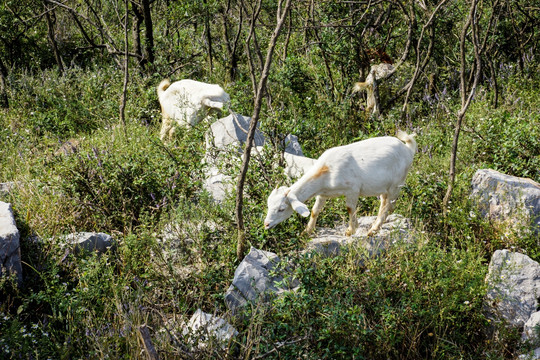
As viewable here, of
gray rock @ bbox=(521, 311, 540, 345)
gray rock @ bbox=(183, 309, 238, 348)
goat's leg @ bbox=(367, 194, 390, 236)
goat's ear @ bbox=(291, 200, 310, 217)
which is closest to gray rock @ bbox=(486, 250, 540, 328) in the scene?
gray rock @ bbox=(521, 311, 540, 345)

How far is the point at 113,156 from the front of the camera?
667cm

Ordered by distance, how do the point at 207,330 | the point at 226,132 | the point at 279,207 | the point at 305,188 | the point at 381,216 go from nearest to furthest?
1. the point at 207,330
2. the point at 279,207
3. the point at 305,188
4. the point at 381,216
5. the point at 226,132

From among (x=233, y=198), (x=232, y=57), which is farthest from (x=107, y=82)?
(x=233, y=198)

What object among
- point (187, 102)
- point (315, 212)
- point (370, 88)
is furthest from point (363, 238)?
point (370, 88)

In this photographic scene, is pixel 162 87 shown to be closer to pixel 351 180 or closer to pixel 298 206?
pixel 351 180

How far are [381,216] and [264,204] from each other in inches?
50.4

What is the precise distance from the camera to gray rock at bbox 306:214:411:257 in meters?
5.32

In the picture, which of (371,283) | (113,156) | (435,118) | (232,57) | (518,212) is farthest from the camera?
(232,57)

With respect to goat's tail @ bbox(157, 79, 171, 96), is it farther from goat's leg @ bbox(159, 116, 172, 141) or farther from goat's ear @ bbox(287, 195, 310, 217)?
goat's ear @ bbox(287, 195, 310, 217)

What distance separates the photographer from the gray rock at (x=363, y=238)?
5325 mm

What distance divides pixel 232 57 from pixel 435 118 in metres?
4.36

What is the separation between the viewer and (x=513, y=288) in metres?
4.89

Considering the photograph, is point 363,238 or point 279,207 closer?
point 279,207

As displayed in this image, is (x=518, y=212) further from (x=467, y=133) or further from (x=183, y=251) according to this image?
(x=183, y=251)
